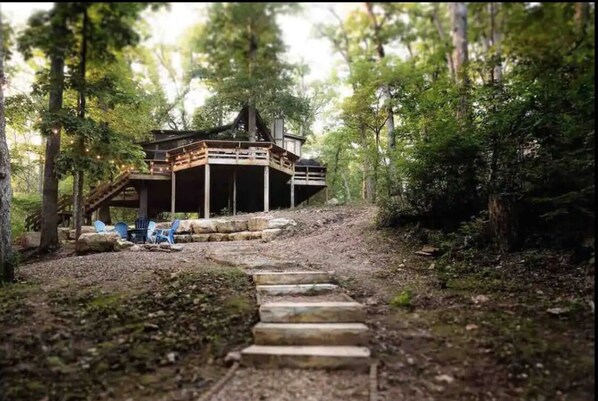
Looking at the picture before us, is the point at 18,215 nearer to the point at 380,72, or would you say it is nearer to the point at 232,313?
the point at 232,313

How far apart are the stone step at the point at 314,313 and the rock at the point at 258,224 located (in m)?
8.52

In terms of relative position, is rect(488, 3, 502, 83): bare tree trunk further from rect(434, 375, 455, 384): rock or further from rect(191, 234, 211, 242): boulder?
rect(191, 234, 211, 242): boulder

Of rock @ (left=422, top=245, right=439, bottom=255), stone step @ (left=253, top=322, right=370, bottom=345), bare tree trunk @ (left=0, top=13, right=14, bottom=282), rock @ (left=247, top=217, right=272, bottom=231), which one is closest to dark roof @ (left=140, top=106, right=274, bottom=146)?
rock @ (left=247, top=217, right=272, bottom=231)

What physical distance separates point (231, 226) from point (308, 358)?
10.5 metres

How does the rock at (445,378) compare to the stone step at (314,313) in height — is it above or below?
below

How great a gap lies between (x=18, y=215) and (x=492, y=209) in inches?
907

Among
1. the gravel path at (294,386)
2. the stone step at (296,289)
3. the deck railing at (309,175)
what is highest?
the deck railing at (309,175)

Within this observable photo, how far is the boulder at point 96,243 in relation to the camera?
9664mm

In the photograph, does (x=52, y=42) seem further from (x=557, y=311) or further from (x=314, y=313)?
(x=557, y=311)

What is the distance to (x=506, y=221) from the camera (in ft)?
20.7

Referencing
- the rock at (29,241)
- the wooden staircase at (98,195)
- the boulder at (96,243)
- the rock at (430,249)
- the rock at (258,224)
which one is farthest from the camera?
the wooden staircase at (98,195)

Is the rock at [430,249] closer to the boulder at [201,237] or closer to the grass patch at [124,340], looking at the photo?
the grass patch at [124,340]

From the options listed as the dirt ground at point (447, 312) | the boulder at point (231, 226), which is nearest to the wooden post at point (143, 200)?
the boulder at point (231, 226)

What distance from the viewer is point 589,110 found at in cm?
477
